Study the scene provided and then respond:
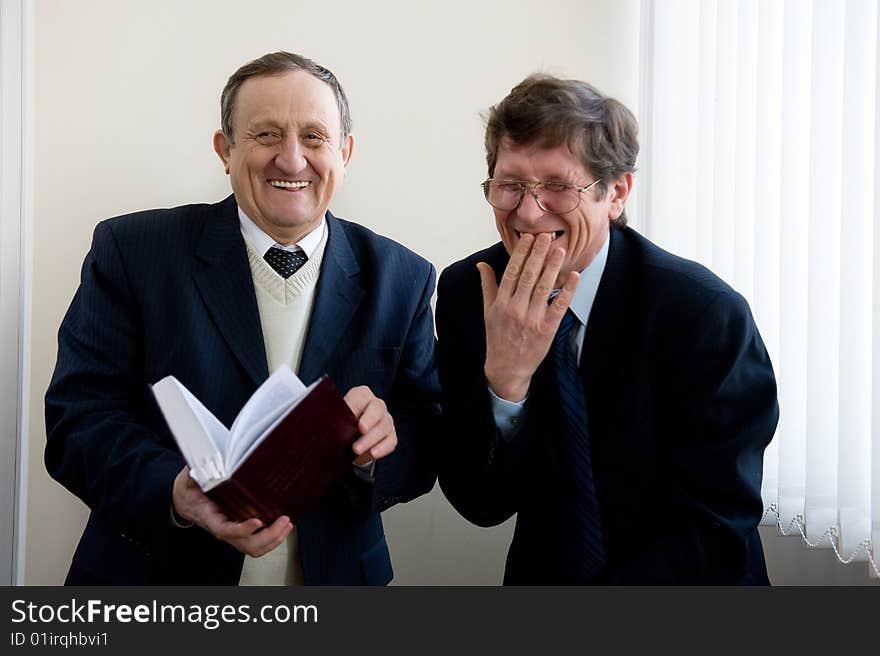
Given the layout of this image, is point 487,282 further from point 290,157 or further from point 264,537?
point 264,537

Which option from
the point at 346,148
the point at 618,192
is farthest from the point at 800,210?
the point at 346,148

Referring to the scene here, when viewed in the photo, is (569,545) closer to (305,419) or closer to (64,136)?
(305,419)

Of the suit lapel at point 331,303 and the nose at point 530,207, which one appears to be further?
the suit lapel at point 331,303

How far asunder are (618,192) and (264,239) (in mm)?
668

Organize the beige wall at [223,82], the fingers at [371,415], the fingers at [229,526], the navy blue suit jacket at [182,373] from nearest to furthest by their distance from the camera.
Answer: the fingers at [229,526] < the fingers at [371,415] < the navy blue suit jacket at [182,373] < the beige wall at [223,82]

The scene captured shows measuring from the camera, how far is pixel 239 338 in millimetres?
1579

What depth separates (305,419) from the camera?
1.22 meters

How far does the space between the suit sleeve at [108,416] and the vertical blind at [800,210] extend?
1213mm

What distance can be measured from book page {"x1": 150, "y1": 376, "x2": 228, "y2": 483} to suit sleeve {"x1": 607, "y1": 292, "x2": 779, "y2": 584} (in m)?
0.70

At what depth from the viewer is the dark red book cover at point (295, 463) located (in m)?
1.20

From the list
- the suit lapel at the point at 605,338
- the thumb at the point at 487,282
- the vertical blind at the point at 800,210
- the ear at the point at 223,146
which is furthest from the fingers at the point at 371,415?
the vertical blind at the point at 800,210

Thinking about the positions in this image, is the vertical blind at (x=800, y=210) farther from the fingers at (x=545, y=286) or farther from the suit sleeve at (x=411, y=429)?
the suit sleeve at (x=411, y=429)

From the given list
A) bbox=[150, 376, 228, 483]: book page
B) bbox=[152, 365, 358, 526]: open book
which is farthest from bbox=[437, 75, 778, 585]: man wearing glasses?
bbox=[150, 376, 228, 483]: book page

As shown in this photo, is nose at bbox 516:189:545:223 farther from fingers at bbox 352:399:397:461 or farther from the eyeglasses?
fingers at bbox 352:399:397:461
